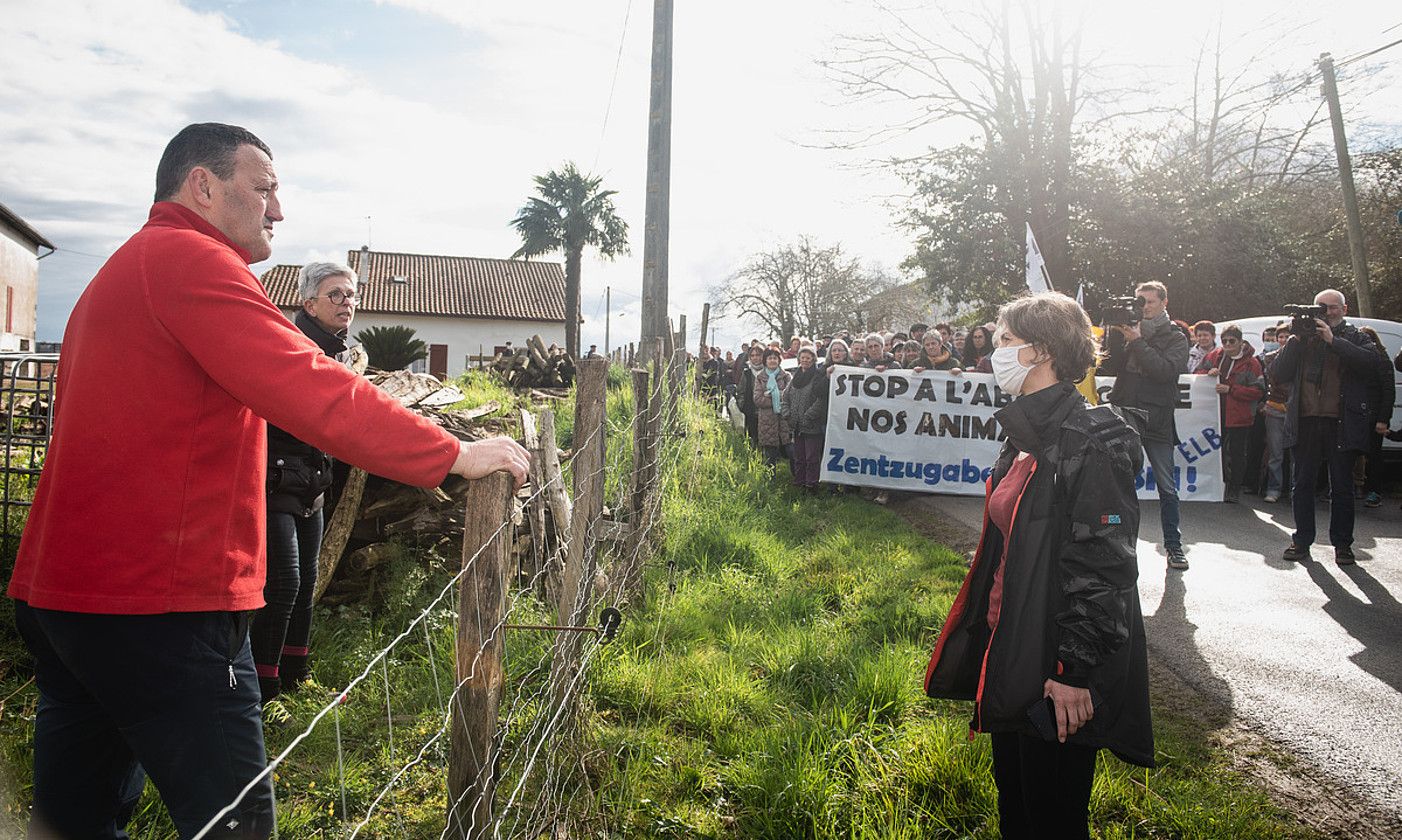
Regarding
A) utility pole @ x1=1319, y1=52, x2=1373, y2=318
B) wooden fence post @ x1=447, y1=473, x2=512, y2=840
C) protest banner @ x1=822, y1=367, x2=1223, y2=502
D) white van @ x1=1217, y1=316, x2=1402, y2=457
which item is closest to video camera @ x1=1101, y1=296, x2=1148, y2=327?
protest banner @ x1=822, y1=367, x2=1223, y2=502

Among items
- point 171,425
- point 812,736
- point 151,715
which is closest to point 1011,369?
point 812,736

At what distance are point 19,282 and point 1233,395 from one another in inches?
1894

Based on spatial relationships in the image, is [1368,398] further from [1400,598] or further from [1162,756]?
[1162,756]

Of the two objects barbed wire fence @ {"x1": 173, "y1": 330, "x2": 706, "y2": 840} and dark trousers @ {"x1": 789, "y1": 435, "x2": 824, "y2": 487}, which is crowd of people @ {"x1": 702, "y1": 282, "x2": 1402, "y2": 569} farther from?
barbed wire fence @ {"x1": 173, "y1": 330, "x2": 706, "y2": 840}

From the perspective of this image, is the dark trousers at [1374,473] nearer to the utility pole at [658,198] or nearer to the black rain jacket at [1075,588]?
the utility pole at [658,198]

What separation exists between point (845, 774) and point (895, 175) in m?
21.7

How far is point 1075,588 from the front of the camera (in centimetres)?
224

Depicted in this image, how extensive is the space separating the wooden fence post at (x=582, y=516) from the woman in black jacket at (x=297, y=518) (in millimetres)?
1118

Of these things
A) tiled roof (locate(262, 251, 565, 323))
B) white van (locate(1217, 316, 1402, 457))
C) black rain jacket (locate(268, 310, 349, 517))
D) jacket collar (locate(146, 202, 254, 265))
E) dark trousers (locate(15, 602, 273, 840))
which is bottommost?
dark trousers (locate(15, 602, 273, 840))

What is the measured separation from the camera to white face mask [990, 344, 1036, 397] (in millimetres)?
2688

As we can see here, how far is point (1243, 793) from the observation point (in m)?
3.28

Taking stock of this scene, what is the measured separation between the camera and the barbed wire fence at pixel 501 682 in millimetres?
2170

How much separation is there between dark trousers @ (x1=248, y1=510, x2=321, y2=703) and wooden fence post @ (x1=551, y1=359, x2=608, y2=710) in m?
1.14

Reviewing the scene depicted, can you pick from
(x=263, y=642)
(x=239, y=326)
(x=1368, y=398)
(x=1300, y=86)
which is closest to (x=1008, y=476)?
(x=239, y=326)
